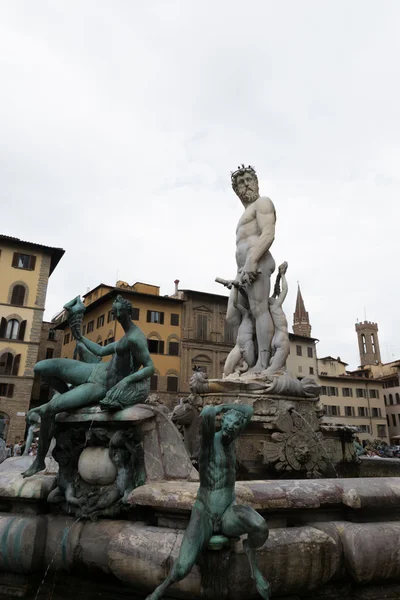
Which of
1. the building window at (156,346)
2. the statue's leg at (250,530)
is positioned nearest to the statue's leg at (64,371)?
the statue's leg at (250,530)

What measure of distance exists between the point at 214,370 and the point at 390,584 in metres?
37.1

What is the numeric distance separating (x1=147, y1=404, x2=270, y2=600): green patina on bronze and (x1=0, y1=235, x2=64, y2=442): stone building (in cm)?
3081

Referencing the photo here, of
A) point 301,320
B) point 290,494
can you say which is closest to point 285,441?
point 290,494

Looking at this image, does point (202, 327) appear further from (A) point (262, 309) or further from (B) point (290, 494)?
(B) point (290, 494)

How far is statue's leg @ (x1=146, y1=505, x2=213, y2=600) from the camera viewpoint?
7.39ft

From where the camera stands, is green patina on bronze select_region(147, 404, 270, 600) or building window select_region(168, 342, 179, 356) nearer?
green patina on bronze select_region(147, 404, 270, 600)

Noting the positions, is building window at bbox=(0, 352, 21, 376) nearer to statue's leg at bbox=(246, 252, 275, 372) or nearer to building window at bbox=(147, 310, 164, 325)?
building window at bbox=(147, 310, 164, 325)

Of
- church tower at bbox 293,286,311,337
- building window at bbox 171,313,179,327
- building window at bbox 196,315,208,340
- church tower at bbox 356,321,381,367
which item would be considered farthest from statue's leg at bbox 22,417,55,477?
church tower at bbox 356,321,381,367

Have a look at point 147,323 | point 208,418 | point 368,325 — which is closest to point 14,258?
point 147,323

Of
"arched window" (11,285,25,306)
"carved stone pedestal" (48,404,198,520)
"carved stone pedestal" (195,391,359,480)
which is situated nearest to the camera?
"carved stone pedestal" (48,404,198,520)

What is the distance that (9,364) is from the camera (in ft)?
106

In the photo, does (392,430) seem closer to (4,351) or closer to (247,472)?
(4,351)

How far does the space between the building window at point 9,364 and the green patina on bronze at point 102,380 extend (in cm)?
3083

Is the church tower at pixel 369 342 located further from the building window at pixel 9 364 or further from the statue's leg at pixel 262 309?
the statue's leg at pixel 262 309
